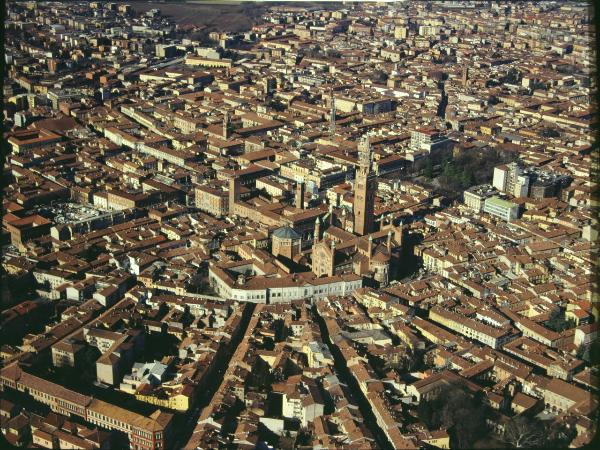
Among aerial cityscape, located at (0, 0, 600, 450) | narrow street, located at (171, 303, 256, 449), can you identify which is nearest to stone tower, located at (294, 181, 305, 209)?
aerial cityscape, located at (0, 0, 600, 450)

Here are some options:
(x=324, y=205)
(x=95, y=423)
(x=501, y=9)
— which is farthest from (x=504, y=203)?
(x=501, y=9)

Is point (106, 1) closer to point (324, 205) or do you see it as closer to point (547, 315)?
point (324, 205)

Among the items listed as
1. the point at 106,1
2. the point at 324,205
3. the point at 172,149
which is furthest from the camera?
the point at 106,1

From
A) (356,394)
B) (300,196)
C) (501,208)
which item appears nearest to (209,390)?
(356,394)

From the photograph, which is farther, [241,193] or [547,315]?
[241,193]

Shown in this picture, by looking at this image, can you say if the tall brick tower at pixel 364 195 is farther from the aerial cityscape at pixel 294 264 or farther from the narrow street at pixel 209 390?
the narrow street at pixel 209 390

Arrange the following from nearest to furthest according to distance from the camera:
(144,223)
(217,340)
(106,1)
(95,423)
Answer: (95,423), (217,340), (144,223), (106,1)
